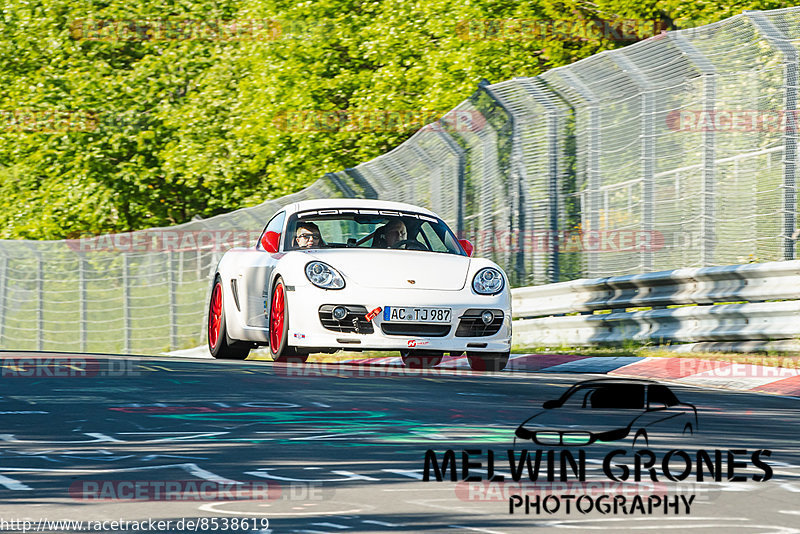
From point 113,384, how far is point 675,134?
619cm

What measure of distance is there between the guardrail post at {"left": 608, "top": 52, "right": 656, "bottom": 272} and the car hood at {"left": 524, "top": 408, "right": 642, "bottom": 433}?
5791 mm

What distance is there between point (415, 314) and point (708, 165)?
155 inches

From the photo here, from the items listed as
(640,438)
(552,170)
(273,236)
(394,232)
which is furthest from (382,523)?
(552,170)

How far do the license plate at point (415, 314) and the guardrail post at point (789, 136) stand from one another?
139 inches

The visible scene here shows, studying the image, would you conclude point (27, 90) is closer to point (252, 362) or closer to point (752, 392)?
point (252, 362)

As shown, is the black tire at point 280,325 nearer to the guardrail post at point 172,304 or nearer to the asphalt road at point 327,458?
the asphalt road at point 327,458

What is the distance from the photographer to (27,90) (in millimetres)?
33125

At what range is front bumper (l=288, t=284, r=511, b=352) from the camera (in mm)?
11242

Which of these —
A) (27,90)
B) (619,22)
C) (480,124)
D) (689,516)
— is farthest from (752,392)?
(27,90)

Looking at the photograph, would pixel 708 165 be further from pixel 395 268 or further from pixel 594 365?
pixel 395 268

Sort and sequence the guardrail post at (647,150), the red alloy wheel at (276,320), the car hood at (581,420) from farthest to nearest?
the guardrail post at (647,150), the red alloy wheel at (276,320), the car hood at (581,420)

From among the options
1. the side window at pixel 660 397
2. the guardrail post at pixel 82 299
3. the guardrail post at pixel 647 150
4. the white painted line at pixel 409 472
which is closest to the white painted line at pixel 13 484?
the white painted line at pixel 409 472

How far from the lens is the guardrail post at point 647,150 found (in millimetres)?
14344

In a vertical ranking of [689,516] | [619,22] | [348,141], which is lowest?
[689,516]
